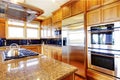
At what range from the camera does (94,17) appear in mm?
2568

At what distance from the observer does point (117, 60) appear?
2.06 meters

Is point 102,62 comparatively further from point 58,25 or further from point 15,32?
point 15,32

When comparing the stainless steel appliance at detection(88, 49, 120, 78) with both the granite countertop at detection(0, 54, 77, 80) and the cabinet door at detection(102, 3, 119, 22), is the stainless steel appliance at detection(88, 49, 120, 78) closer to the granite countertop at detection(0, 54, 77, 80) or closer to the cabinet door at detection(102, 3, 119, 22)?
the cabinet door at detection(102, 3, 119, 22)

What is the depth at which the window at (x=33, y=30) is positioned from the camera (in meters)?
6.02

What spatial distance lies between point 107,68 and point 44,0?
8.89 feet

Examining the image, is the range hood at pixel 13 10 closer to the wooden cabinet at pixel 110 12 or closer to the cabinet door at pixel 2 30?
the wooden cabinet at pixel 110 12

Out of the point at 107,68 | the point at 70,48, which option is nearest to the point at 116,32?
the point at 107,68

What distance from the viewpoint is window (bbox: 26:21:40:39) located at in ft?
19.7

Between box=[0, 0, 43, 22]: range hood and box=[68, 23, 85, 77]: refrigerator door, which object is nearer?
box=[0, 0, 43, 22]: range hood

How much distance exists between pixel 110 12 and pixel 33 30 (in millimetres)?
4870

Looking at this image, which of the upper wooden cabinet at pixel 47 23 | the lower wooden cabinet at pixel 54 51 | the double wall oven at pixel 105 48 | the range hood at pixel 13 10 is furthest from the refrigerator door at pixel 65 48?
the upper wooden cabinet at pixel 47 23

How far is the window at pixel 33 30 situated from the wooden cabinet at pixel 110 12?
4.66 meters

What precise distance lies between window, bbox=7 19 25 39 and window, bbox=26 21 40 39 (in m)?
0.36

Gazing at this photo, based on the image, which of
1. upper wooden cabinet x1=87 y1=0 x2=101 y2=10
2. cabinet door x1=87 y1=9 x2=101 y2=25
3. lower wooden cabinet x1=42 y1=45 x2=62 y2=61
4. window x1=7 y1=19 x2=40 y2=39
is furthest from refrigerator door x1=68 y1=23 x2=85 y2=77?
window x1=7 y1=19 x2=40 y2=39
